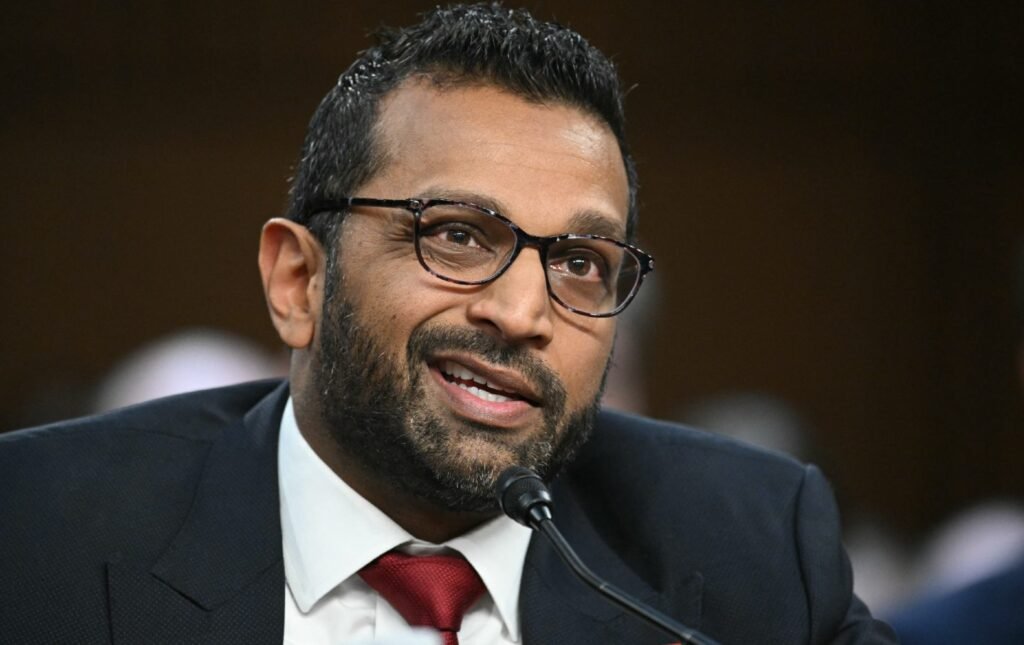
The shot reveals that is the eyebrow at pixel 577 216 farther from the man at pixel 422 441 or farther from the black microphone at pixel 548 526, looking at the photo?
the black microphone at pixel 548 526

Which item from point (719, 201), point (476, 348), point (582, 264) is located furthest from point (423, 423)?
point (719, 201)

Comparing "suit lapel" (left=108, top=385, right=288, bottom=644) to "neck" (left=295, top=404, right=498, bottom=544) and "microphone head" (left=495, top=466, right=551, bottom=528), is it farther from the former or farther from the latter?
"microphone head" (left=495, top=466, right=551, bottom=528)

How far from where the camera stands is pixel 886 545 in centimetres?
443

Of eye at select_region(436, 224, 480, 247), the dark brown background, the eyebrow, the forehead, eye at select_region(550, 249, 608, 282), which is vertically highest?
the forehead

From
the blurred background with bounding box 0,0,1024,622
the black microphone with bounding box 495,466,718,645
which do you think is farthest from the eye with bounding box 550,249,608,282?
the blurred background with bounding box 0,0,1024,622

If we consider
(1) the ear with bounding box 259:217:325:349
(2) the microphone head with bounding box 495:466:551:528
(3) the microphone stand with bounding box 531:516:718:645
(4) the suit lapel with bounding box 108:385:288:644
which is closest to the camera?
(3) the microphone stand with bounding box 531:516:718:645

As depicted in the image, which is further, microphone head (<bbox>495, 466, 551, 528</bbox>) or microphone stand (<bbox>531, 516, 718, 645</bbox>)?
microphone head (<bbox>495, 466, 551, 528</bbox>)

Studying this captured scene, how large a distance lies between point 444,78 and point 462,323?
0.41m

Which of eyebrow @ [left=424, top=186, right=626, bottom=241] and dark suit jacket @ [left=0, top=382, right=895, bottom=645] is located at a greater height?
eyebrow @ [left=424, top=186, right=626, bottom=241]

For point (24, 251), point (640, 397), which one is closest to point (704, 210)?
point (640, 397)

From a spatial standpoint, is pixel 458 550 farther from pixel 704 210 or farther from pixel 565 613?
pixel 704 210

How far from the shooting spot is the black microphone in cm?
152

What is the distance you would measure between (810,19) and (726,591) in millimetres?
3845

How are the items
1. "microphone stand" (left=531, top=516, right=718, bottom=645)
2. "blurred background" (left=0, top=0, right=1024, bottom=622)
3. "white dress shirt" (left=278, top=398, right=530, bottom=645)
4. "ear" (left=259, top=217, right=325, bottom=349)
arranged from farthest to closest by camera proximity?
"blurred background" (left=0, top=0, right=1024, bottom=622), "ear" (left=259, top=217, right=325, bottom=349), "white dress shirt" (left=278, top=398, right=530, bottom=645), "microphone stand" (left=531, top=516, right=718, bottom=645)
